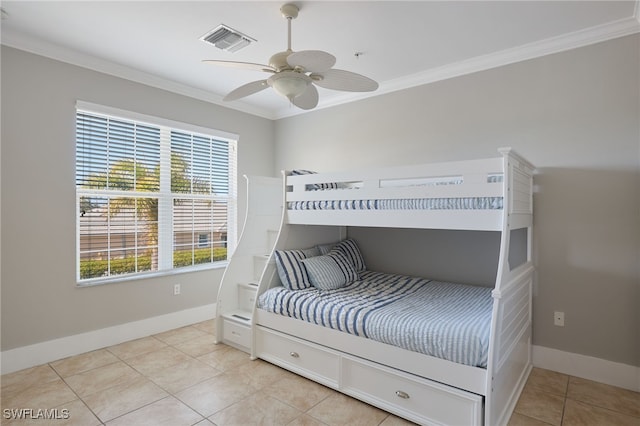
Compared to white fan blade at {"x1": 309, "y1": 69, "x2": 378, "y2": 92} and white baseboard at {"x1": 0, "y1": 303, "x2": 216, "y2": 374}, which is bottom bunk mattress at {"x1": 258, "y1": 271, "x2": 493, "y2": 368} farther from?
white fan blade at {"x1": 309, "y1": 69, "x2": 378, "y2": 92}

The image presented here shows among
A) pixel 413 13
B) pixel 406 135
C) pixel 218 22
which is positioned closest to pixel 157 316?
pixel 218 22

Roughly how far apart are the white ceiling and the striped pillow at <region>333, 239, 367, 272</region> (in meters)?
1.71

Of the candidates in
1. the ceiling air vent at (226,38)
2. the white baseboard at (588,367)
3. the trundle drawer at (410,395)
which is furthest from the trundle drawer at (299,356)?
the ceiling air vent at (226,38)

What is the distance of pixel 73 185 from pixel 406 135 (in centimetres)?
305

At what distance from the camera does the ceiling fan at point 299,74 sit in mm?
1816

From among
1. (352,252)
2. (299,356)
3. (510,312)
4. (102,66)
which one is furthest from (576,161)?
(102,66)

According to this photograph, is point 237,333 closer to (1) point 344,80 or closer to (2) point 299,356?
(2) point 299,356

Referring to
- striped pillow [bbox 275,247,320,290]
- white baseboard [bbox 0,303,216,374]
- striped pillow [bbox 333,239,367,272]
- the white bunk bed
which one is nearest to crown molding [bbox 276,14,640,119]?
the white bunk bed

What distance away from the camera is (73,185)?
2895 mm

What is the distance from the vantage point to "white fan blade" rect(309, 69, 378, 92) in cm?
202

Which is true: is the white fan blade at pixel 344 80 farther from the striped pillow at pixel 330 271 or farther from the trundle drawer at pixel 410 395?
the trundle drawer at pixel 410 395

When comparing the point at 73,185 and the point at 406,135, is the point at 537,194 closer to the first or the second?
the point at 406,135

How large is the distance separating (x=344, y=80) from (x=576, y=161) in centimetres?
189

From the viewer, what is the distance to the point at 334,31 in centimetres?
248
